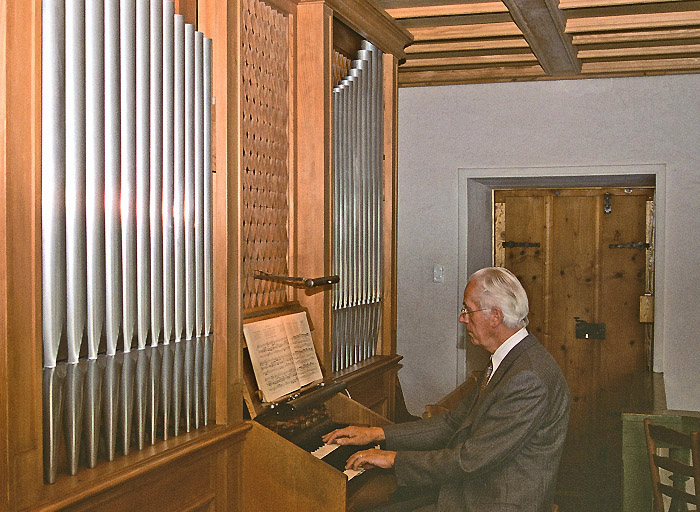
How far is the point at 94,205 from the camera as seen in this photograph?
1913 mm

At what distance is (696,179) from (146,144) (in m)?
4.23

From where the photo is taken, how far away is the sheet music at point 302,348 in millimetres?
3115

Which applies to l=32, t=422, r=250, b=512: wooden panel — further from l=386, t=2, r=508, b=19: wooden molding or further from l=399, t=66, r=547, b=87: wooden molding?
l=399, t=66, r=547, b=87: wooden molding

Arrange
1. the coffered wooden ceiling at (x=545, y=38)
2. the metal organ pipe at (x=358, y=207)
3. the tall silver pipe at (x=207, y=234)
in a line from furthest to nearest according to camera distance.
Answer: the coffered wooden ceiling at (x=545, y=38) → the metal organ pipe at (x=358, y=207) → the tall silver pipe at (x=207, y=234)

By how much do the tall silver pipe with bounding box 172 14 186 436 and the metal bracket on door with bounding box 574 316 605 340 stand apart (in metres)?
4.24

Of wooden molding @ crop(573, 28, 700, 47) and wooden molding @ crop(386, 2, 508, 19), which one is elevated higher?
wooden molding @ crop(386, 2, 508, 19)

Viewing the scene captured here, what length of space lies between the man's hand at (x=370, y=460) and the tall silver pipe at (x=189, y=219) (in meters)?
0.64

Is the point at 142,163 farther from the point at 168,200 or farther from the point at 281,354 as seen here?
the point at 281,354

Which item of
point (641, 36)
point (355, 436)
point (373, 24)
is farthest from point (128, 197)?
point (641, 36)

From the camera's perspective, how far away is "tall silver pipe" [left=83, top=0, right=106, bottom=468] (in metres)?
1.90

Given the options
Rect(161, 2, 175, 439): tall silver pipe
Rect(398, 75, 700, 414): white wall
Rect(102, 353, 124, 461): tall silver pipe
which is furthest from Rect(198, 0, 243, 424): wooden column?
Rect(398, 75, 700, 414): white wall

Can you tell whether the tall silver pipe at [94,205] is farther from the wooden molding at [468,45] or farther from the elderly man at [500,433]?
the wooden molding at [468,45]

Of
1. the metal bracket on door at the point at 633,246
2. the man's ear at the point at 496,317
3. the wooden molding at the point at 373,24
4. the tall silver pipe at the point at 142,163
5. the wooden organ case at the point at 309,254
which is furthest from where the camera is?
the metal bracket on door at the point at 633,246

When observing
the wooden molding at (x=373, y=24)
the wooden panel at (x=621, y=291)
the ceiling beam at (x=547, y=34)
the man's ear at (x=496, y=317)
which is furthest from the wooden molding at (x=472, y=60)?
the man's ear at (x=496, y=317)
